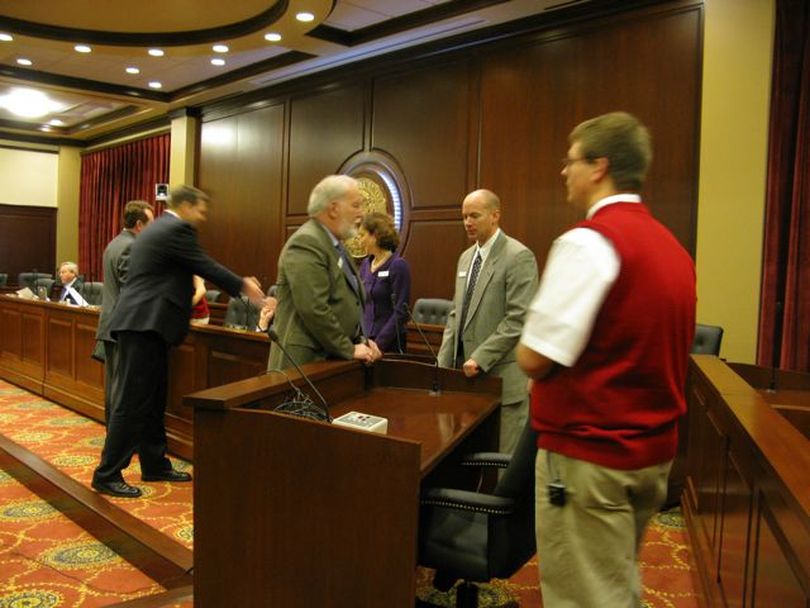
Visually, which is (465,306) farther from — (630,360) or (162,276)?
(630,360)

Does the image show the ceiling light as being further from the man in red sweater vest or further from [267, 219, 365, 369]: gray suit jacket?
the man in red sweater vest

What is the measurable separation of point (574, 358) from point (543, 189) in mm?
4316

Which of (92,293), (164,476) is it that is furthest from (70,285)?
(164,476)

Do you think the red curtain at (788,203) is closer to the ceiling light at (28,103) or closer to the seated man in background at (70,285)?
the seated man in background at (70,285)

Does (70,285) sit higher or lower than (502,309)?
lower

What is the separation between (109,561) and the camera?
2.96m

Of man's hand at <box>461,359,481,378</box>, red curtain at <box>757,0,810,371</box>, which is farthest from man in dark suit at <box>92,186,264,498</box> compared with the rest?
red curtain at <box>757,0,810,371</box>

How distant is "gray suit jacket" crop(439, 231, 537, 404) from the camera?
2.97 m

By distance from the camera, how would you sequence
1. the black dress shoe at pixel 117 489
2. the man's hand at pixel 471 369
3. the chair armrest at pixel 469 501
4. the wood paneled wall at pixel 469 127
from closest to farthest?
1. the chair armrest at pixel 469 501
2. the man's hand at pixel 471 369
3. the black dress shoe at pixel 117 489
4. the wood paneled wall at pixel 469 127

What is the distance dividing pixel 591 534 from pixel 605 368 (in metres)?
0.34

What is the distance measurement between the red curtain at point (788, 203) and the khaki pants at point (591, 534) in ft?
10.2

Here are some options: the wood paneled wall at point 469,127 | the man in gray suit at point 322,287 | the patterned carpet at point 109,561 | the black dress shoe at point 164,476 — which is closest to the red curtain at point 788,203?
the wood paneled wall at point 469,127

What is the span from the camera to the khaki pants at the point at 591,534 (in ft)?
4.75

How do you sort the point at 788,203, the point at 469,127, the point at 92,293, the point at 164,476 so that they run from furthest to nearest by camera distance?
the point at 92,293, the point at 469,127, the point at 788,203, the point at 164,476
